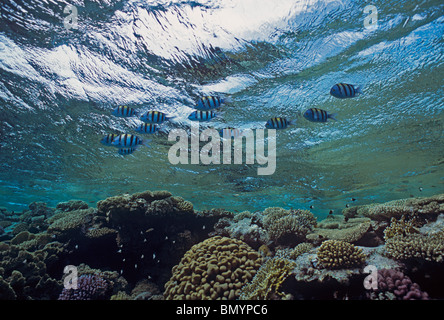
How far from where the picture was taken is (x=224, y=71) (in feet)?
29.9

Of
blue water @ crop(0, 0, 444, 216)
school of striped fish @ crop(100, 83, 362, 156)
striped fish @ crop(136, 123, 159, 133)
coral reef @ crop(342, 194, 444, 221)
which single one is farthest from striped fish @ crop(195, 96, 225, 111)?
coral reef @ crop(342, 194, 444, 221)

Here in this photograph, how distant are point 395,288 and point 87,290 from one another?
287 inches

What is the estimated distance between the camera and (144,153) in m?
16.1

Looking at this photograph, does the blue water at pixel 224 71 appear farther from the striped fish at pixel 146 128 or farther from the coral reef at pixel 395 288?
the coral reef at pixel 395 288

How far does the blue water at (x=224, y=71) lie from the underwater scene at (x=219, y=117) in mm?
59

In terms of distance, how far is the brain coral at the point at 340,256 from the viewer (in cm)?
453

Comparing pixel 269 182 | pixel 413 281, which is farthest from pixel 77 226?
pixel 269 182

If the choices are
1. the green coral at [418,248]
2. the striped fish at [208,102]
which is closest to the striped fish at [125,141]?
the striped fish at [208,102]

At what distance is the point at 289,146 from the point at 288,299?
12465 mm
